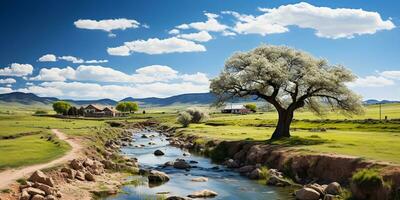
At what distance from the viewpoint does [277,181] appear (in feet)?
124

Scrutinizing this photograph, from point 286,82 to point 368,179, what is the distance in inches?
1288

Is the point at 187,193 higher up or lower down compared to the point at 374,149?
lower down

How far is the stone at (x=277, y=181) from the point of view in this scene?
122 feet

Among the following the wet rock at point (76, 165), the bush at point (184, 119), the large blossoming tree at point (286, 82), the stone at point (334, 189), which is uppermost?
the large blossoming tree at point (286, 82)

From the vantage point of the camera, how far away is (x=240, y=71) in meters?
62.5

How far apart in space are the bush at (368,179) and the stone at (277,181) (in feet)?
28.8

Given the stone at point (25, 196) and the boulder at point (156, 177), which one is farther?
the boulder at point (156, 177)

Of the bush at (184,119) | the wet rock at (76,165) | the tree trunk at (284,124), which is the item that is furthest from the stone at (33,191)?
the bush at (184,119)

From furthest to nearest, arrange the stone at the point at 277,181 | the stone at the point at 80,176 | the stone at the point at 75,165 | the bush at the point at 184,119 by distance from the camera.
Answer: the bush at the point at 184,119, the stone at the point at 75,165, the stone at the point at 277,181, the stone at the point at 80,176

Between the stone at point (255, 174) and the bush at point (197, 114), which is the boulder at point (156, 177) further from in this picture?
the bush at point (197, 114)

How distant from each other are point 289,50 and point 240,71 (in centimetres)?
819

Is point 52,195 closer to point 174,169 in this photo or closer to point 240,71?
point 174,169

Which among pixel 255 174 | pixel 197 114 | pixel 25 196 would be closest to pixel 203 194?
pixel 255 174

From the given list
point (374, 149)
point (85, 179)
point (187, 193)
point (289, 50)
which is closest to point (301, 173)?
point (374, 149)
